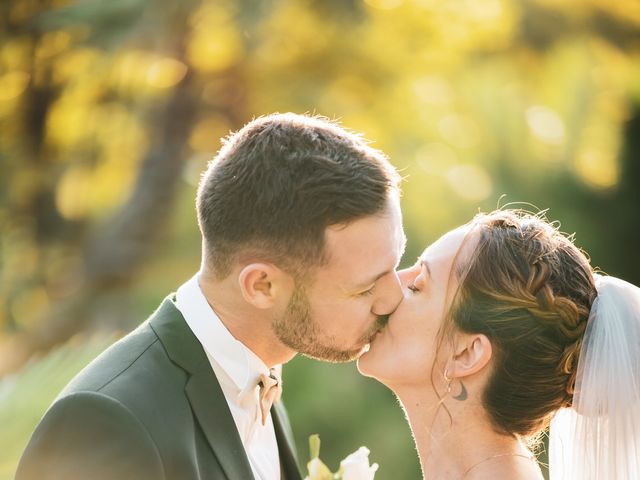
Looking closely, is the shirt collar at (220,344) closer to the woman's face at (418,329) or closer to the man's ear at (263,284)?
the man's ear at (263,284)

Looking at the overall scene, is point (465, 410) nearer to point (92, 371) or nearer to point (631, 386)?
point (631, 386)

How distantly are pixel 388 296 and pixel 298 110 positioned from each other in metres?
2.84

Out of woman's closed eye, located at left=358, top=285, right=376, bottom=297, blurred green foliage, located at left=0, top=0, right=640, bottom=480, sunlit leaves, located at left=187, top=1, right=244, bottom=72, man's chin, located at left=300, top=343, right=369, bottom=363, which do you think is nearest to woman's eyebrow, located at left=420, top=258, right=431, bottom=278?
woman's closed eye, located at left=358, top=285, right=376, bottom=297

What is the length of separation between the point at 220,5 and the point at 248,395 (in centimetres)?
266

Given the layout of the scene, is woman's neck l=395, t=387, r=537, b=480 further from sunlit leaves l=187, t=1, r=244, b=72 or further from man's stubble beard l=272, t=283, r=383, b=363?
sunlit leaves l=187, t=1, r=244, b=72

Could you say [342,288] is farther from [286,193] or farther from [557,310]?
[557,310]

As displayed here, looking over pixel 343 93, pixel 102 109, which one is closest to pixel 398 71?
pixel 343 93

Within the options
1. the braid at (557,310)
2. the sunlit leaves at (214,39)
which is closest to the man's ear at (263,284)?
the braid at (557,310)

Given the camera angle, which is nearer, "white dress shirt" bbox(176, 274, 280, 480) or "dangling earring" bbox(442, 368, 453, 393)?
"white dress shirt" bbox(176, 274, 280, 480)

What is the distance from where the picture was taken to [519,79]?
5000 millimetres

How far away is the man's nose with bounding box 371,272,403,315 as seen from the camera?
2.93 metres

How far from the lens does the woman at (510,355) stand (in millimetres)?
2875

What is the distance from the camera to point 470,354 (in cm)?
293

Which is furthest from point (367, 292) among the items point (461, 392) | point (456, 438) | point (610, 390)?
point (610, 390)
